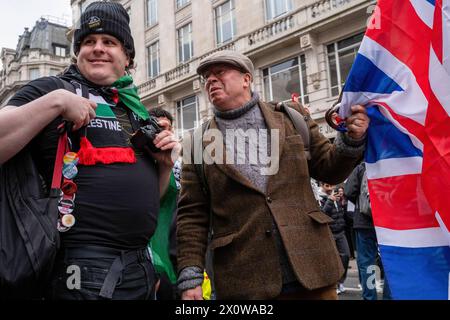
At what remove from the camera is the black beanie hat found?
1.96m

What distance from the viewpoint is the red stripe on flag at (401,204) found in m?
1.91

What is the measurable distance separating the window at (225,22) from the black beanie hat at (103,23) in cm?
1583

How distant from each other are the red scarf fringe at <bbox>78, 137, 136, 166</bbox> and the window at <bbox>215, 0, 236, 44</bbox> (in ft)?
53.3

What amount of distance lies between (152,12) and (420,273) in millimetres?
22061

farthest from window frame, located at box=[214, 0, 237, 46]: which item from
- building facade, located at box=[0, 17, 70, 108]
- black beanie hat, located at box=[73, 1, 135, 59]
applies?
building facade, located at box=[0, 17, 70, 108]

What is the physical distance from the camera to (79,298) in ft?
5.05

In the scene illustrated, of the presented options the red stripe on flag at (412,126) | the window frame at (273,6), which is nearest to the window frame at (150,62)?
the window frame at (273,6)

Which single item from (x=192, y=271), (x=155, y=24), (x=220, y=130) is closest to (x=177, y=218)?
(x=192, y=271)

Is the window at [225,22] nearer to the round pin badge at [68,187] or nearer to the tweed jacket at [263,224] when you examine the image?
the tweed jacket at [263,224]

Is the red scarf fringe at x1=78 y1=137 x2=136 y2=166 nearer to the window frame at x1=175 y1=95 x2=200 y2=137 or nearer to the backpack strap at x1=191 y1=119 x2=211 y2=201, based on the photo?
the backpack strap at x1=191 y1=119 x2=211 y2=201

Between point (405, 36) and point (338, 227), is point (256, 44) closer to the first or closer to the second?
point (338, 227)

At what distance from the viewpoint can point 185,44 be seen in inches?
768

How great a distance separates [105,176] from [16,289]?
1.77 feet

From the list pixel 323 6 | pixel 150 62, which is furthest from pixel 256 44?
pixel 150 62
